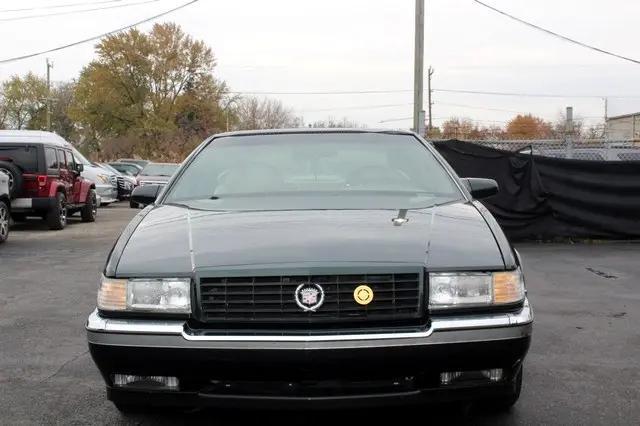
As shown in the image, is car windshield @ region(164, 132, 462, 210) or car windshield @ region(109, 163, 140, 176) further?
car windshield @ region(109, 163, 140, 176)

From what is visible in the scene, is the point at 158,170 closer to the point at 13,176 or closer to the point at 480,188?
the point at 13,176

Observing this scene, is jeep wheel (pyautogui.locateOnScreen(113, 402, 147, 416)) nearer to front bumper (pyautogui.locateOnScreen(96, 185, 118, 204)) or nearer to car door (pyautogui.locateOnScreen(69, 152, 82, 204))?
car door (pyautogui.locateOnScreen(69, 152, 82, 204))

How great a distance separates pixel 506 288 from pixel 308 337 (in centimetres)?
87

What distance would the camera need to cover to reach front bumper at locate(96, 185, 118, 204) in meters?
20.6

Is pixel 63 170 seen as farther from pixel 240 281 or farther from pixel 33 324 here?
pixel 240 281

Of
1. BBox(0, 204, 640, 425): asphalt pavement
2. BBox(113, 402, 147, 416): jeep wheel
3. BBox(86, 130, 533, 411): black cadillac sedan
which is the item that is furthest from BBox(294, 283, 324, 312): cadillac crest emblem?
BBox(113, 402, 147, 416): jeep wheel

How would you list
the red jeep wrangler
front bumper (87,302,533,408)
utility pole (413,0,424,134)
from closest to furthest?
front bumper (87,302,533,408) < the red jeep wrangler < utility pole (413,0,424,134)

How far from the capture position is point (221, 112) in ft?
190

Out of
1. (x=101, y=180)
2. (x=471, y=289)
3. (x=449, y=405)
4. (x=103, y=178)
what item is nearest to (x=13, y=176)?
(x=101, y=180)

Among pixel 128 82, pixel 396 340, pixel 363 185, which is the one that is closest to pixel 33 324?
pixel 363 185

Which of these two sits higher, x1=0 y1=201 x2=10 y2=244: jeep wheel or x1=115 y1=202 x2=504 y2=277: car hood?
x1=115 y1=202 x2=504 y2=277: car hood

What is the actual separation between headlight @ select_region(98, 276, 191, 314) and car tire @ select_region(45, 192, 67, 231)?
11.4m

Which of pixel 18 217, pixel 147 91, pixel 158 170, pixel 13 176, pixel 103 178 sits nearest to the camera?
pixel 13 176

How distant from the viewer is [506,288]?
2881 mm
